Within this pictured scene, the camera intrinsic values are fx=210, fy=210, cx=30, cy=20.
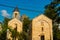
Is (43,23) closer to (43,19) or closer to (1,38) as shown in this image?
(43,19)

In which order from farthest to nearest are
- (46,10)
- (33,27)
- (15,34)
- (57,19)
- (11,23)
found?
(46,10) → (57,19) → (11,23) → (33,27) → (15,34)

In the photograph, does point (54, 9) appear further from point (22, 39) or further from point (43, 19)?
point (22, 39)

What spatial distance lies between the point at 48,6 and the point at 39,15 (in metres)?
11.4

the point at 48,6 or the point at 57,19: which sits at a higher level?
the point at 48,6

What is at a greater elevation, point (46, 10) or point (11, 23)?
point (46, 10)

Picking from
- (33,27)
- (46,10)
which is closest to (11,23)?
(33,27)

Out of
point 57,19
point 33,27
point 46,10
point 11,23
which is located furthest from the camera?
point 46,10

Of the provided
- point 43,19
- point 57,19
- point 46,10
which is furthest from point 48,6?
point 43,19

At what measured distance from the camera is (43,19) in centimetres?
4438

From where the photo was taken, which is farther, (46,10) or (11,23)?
(46,10)

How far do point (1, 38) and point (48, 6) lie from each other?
18.7 meters

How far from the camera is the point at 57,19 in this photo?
51.5 meters

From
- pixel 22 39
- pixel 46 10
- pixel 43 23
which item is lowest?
pixel 22 39

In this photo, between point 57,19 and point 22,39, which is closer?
point 22,39
